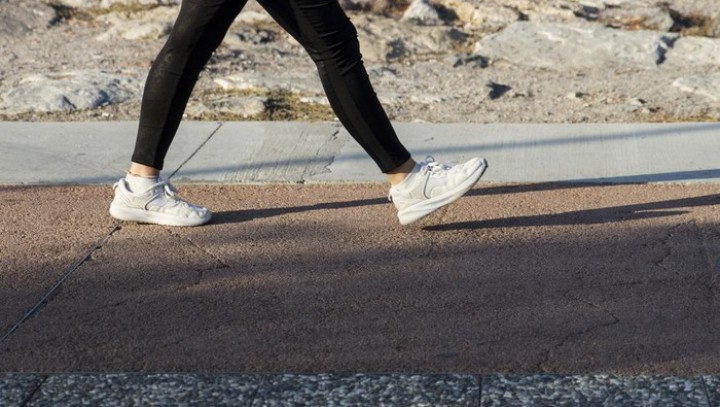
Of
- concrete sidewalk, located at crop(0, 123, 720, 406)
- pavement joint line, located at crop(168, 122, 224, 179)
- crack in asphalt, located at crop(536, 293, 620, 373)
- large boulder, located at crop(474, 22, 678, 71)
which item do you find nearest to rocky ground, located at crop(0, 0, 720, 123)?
large boulder, located at crop(474, 22, 678, 71)

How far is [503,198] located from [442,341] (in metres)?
1.69

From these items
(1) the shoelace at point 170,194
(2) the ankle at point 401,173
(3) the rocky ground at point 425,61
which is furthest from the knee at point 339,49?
(3) the rocky ground at point 425,61

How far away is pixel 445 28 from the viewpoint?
9.12 meters

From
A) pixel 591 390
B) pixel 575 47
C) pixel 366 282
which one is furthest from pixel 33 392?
pixel 575 47

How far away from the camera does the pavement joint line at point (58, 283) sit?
162 inches

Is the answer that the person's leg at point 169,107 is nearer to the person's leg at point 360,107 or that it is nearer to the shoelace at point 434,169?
the person's leg at point 360,107

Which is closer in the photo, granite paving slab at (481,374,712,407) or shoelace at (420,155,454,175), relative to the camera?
granite paving slab at (481,374,712,407)

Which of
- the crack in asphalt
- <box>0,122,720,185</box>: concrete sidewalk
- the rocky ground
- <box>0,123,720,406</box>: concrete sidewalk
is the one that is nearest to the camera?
<box>0,123,720,406</box>: concrete sidewalk

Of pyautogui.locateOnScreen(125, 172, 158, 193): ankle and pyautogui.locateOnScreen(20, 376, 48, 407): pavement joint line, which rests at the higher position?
pyautogui.locateOnScreen(20, 376, 48, 407): pavement joint line

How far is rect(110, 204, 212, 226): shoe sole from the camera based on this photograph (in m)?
5.14

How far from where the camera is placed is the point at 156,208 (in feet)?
16.9

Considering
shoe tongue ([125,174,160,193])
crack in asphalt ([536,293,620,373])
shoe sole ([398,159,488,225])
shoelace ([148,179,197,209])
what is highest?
crack in asphalt ([536,293,620,373])

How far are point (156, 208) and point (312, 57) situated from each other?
35.2 inches

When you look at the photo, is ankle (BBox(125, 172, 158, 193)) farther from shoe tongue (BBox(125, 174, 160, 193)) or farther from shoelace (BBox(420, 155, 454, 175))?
shoelace (BBox(420, 155, 454, 175))
